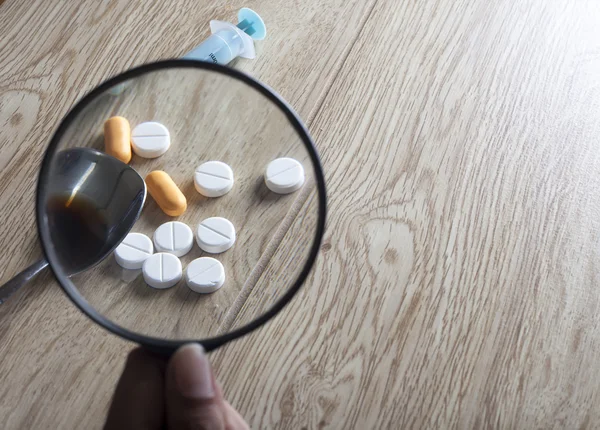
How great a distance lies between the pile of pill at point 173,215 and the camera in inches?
31.5

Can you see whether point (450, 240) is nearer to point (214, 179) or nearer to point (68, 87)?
point (214, 179)

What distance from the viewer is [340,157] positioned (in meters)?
0.94

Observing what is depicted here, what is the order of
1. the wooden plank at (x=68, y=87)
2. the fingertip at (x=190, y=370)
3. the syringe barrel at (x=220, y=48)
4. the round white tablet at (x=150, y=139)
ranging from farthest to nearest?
the syringe barrel at (x=220, y=48)
the round white tablet at (x=150, y=139)
the wooden plank at (x=68, y=87)
the fingertip at (x=190, y=370)

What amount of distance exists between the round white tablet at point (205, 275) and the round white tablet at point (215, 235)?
0.02m

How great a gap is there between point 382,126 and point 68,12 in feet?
1.65

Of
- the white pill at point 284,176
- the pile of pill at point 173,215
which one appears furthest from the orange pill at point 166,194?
the white pill at point 284,176

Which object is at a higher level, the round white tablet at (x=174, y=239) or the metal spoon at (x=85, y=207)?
the metal spoon at (x=85, y=207)

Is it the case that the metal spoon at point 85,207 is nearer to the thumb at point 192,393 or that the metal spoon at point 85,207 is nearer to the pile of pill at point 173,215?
the pile of pill at point 173,215

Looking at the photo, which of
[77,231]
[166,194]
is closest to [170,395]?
[77,231]

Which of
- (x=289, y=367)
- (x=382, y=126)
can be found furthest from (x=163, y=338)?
(x=382, y=126)

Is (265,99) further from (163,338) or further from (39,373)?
(39,373)

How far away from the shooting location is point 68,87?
3.21 ft

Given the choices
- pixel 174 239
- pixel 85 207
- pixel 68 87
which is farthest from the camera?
pixel 68 87

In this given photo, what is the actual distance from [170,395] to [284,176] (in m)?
0.32
